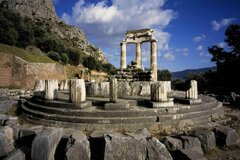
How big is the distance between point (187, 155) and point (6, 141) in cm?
430

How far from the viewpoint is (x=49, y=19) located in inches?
2931

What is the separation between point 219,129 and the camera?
6207mm

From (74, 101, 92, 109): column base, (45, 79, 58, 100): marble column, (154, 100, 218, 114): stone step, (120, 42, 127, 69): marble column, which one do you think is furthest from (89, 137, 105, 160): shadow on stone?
(120, 42, 127, 69): marble column

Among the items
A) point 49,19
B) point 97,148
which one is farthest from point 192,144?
point 49,19

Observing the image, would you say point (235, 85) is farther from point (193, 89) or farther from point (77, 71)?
point (77, 71)

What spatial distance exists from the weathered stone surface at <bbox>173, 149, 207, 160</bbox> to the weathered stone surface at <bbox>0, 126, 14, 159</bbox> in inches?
158

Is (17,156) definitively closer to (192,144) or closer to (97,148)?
(97,148)

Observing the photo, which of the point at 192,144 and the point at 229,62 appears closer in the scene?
the point at 192,144

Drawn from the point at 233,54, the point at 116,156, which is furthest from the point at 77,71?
the point at 116,156

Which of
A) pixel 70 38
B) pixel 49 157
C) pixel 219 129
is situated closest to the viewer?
pixel 49 157

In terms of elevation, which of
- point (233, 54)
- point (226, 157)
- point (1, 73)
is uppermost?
point (233, 54)

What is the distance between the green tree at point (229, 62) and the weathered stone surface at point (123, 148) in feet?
75.3

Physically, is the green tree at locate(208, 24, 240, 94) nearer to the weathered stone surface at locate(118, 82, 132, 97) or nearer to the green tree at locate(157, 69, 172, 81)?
the weathered stone surface at locate(118, 82, 132, 97)

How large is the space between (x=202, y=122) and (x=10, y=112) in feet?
29.3
